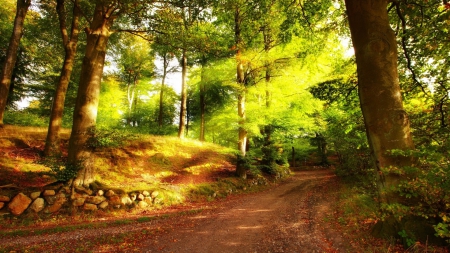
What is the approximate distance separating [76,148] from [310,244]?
8681mm

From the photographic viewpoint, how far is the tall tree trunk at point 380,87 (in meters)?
3.96

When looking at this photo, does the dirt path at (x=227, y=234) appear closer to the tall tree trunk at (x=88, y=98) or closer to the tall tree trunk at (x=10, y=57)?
the tall tree trunk at (x=88, y=98)

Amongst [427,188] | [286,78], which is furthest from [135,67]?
[427,188]

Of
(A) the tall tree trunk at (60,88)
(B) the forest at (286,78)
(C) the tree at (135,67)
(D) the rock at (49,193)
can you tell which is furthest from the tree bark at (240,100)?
(C) the tree at (135,67)

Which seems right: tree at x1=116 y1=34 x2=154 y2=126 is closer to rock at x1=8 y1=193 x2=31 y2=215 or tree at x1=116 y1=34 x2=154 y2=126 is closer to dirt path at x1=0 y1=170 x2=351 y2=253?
rock at x1=8 y1=193 x2=31 y2=215

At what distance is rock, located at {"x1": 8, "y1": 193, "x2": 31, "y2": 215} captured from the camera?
23.2 ft

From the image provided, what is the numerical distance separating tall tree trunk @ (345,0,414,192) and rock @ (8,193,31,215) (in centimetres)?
1022

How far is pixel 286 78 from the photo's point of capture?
1499 centimetres

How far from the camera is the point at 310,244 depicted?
504cm

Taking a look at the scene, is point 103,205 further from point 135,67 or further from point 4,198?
point 135,67

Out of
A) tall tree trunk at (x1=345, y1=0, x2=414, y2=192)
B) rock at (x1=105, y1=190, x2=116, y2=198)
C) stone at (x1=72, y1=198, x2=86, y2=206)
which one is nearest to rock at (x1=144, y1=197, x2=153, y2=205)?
rock at (x1=105, y1=190, x2=116, y2=198)

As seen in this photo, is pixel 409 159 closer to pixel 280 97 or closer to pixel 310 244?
pixel 310 244

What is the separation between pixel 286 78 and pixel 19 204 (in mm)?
14664

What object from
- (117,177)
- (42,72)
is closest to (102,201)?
(117,177)
